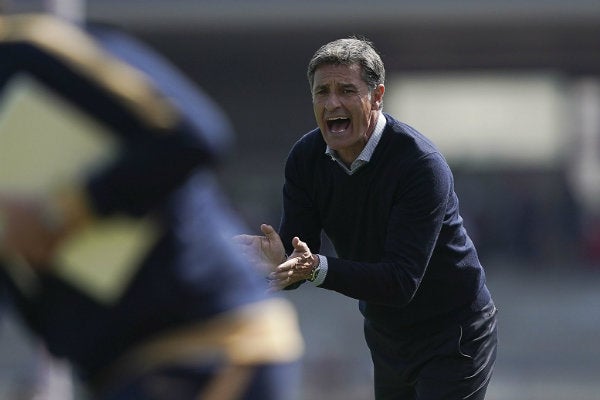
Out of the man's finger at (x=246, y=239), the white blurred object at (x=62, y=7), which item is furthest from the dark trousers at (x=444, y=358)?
the white blurred object at (x=62, y=7)

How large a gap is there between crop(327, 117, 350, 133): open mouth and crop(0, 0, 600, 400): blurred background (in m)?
17.7

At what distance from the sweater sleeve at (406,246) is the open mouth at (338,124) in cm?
26

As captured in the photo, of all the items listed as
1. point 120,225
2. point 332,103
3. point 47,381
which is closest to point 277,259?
Result: point 332,103

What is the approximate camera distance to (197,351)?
290 cm

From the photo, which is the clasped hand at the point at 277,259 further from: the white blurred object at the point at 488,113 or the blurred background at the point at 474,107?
the white blurred object at the point at 488,113

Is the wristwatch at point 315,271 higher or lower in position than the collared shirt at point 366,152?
lower

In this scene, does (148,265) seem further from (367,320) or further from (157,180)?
(367,320)

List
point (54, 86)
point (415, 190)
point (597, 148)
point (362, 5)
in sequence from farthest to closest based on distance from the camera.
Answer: point (597, 148) → point (362, 5) → point (415, 190) → point (54, 86)

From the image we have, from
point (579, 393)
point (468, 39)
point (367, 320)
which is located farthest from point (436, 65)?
point (367, 320)

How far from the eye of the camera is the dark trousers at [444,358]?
4.80 meters

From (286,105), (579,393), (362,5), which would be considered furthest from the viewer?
(286,105)

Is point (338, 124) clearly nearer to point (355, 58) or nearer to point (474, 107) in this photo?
point (355, 58)

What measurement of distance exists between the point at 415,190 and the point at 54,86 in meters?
1.96

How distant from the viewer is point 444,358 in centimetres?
482
